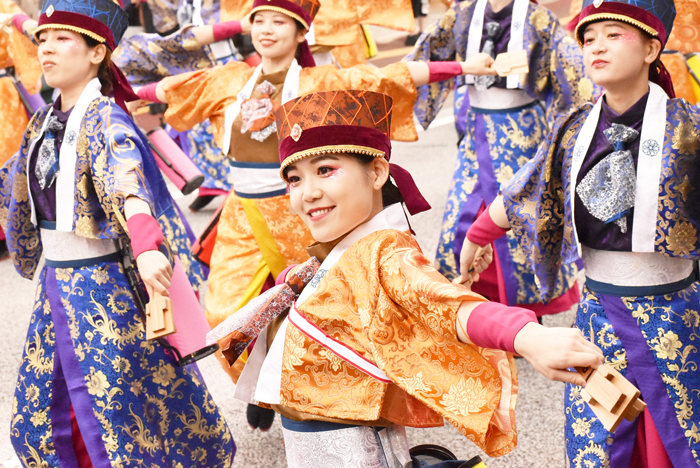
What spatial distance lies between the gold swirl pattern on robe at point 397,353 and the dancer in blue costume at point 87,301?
2.21 feet

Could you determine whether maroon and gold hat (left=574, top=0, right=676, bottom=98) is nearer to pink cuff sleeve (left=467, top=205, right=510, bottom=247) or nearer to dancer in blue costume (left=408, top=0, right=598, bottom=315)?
pink cuff sleeve (left=467, top=205, right=510, bottom=247)

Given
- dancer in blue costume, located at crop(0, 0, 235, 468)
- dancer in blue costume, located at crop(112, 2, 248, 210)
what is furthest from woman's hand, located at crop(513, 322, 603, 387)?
dancer in blue costume, located at crop(112, 2, 248, 210)

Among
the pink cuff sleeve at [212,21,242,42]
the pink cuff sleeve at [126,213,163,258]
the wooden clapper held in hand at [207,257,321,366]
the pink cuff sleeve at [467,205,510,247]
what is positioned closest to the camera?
the wooden clapper held in hand at [207,257,321,366]

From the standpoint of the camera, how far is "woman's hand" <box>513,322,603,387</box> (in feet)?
3.66

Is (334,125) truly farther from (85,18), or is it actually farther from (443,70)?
(443,70)

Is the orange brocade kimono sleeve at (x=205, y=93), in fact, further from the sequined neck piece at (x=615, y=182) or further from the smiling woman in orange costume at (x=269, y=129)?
the sequined neck piece at (x=615, y=182)

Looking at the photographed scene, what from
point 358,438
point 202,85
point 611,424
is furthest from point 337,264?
point 202,85

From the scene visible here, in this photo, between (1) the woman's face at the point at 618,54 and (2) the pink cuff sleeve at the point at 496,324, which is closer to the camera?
(2) the pink cuff sleeve at the point at 496,324

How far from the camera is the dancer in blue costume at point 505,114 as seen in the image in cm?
300

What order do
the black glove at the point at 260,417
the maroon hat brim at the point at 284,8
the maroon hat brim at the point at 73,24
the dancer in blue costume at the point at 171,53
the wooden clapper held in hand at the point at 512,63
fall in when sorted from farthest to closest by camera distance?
the dancer in blue costume at the point at 171,53, the black glove at the point at 260,417, the maroon hat brim at the point at 284,8, the wooden clapper held in hand at the point at 512,63, the maroon hat brim at the point at 73,24

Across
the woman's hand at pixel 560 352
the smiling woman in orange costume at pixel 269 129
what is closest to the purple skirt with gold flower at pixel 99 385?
the smiling woman in orange costume at pixel 269 129

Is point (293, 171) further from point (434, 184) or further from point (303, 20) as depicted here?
point (434, 184)

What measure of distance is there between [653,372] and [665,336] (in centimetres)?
8

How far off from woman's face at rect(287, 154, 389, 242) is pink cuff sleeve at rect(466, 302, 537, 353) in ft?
1.28
